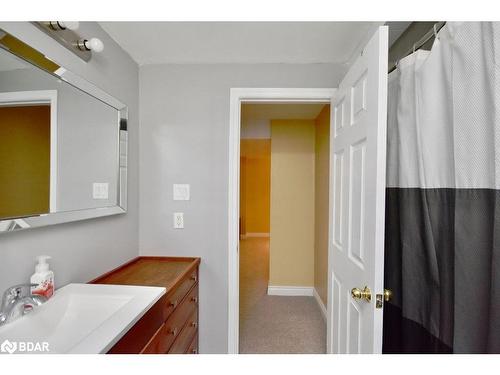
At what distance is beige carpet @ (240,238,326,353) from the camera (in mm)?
2078

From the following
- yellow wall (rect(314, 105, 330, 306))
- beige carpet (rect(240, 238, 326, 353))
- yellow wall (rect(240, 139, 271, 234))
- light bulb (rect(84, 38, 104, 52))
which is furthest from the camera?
yellow wall (rect(240, 139, 271, 234))

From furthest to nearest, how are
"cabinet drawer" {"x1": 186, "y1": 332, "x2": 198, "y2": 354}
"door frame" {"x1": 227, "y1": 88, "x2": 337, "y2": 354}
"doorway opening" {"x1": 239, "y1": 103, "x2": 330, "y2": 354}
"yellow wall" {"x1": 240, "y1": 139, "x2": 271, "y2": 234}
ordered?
"yellow wall" {"x1": 240, "y1": 139, "x2": 271, "y2": 234} < "doorway opening" {"x1": 239, "y1": 103, "x2": 330, "y2": 354} < "door frame" {"x1": 227, "y1": 88, "x2": 337, "y2": 354} < "cabinet drawer" {"x1": 186, "y1": 332, "x2": 198, "y2": 354}

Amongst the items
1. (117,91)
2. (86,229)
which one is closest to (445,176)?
(86,229)

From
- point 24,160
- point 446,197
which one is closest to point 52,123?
point 24,160

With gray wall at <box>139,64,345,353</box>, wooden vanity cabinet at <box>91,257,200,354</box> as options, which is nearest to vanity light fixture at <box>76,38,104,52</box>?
gray wall at <box>139,64,345,353</box>

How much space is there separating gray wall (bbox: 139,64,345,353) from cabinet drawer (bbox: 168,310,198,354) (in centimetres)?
11

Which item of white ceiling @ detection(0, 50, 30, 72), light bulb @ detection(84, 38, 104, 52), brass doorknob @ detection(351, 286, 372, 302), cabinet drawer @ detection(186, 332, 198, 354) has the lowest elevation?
cabinet drawer @ detection(186, 332, 198, 354)

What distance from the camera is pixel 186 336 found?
59.7 inches

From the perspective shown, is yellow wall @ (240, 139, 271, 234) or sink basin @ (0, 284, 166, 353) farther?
yellow wall @ (240, 139, 271, 234)

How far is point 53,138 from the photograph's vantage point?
3.59 feet

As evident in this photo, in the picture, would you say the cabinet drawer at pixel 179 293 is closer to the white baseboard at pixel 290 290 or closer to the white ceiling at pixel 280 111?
the white baseboard at pixel 290 290

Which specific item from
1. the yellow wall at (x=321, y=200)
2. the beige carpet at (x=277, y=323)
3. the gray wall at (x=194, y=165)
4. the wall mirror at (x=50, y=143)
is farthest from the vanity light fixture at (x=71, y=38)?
the beige carpet at (x=277, y=323)

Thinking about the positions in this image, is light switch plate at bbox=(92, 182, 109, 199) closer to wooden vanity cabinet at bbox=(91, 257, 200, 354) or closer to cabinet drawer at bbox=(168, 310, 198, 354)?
wooden vanity cabinet at bbox=(91, 257, 200, 354)

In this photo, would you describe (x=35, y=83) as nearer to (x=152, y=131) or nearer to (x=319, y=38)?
(x=152, y=131)
